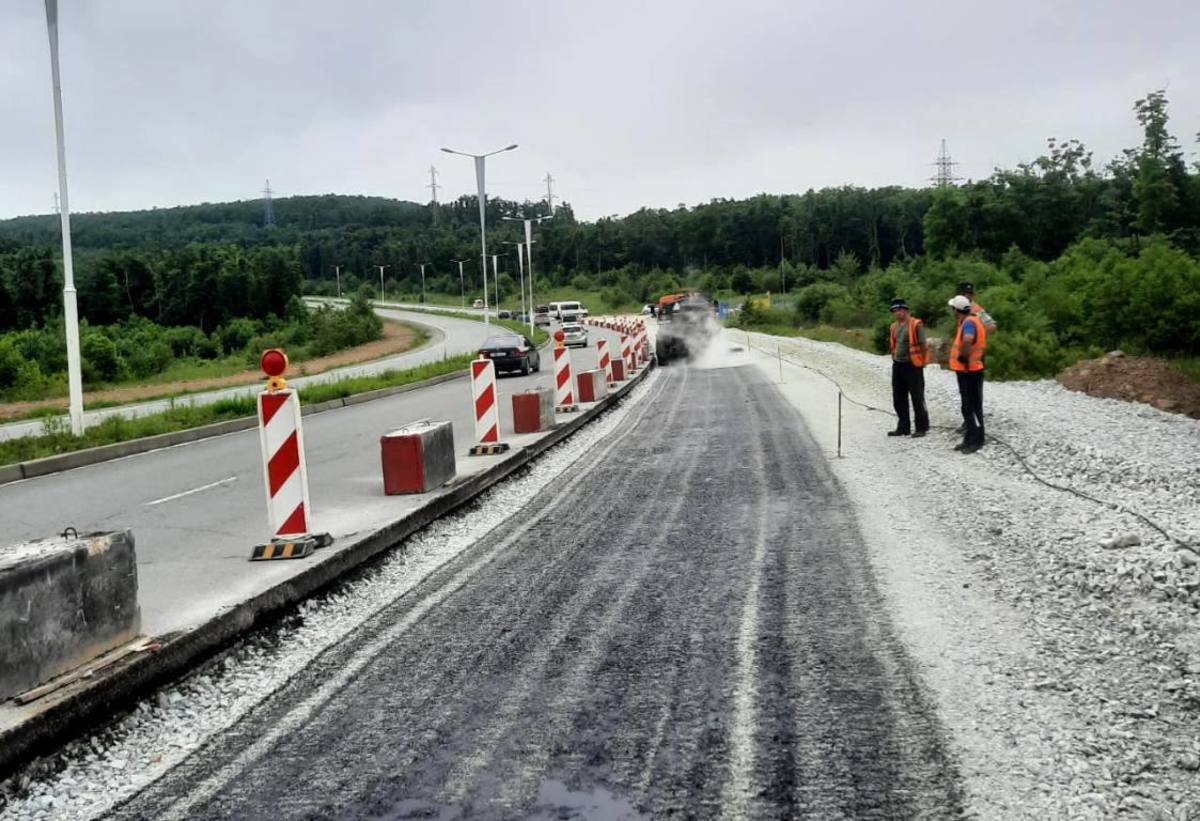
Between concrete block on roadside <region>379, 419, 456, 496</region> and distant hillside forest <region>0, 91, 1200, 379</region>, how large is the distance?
825 inches

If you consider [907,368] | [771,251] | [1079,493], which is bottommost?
[1079,493]

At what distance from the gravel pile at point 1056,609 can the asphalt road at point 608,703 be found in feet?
0.86

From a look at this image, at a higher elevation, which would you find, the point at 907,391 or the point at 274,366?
the point at 274,366

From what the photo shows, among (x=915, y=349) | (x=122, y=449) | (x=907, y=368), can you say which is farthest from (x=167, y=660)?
(x=122, y=449)

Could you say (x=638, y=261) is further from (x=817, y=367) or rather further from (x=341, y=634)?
(x=341, y=634)

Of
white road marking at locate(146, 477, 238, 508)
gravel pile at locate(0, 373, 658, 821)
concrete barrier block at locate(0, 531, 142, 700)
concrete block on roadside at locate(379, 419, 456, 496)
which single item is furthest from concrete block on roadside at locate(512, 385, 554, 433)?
concrete barrier block at locate(0, 531, 142, 700)

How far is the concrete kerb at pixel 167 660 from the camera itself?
429 centimetres

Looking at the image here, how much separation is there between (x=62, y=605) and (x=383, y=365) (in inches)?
1812

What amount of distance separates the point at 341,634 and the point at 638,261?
15275cm

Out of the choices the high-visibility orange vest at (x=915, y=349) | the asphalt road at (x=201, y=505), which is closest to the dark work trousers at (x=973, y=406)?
the high-visibility orange vest at (x=915, y=349)

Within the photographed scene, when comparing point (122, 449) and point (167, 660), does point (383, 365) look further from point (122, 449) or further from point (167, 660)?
point (167, 660)

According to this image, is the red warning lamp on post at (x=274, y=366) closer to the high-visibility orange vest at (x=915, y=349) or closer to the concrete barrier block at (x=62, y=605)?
the concrete barrier block at (x=62, y=605)

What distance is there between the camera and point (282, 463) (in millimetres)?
7633

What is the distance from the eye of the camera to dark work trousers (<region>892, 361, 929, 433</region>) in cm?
1409
